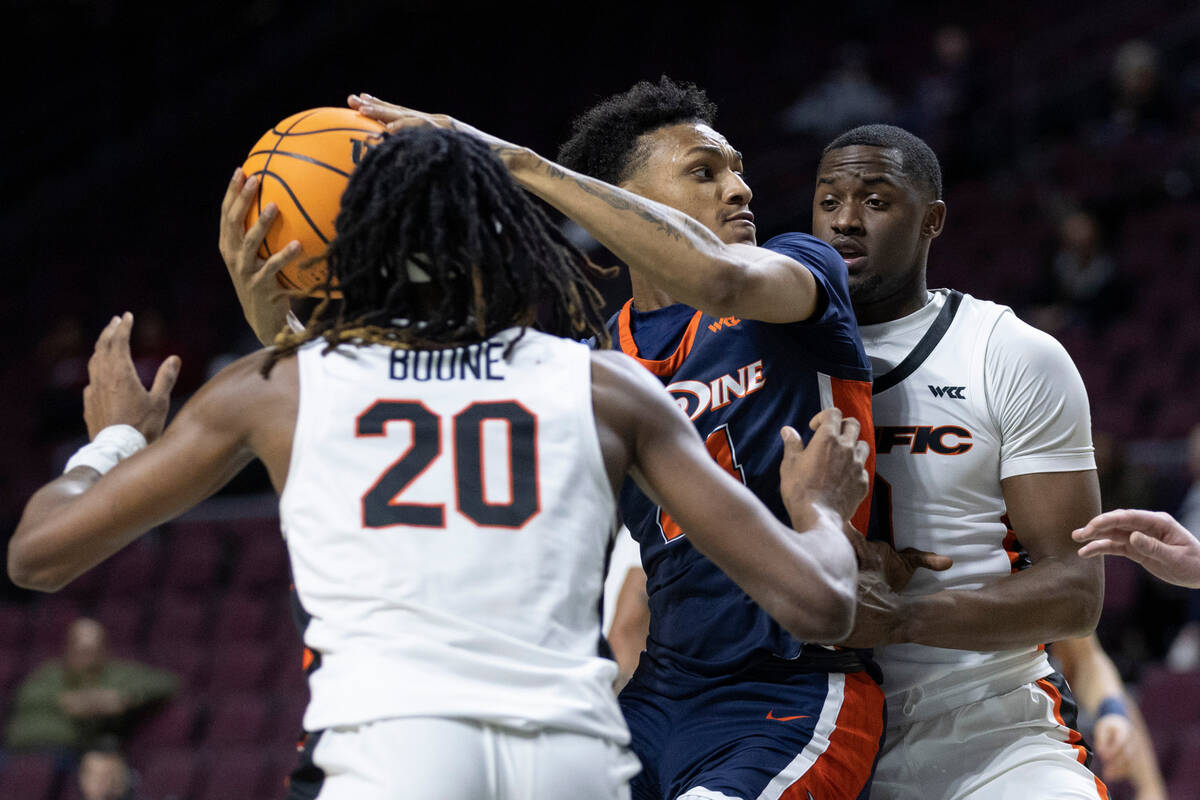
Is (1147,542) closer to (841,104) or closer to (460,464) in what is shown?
(460,464)

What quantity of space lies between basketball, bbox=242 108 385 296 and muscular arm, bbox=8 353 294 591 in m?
0.48

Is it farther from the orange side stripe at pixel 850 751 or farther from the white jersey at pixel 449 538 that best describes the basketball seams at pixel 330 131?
the orange side stripe at pixel 850 751

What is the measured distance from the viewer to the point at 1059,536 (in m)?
3.47

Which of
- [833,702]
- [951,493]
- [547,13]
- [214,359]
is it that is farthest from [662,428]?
[547,13]

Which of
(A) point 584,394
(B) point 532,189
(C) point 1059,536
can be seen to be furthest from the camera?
(C) point 1059,536

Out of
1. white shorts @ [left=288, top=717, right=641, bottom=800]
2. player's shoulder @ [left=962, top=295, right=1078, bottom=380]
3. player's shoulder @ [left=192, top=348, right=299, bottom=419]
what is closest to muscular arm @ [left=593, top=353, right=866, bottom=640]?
white shorts @ [left=288, top=717, right=641, bottom=800]

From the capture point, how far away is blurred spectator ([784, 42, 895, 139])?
39.6 ft

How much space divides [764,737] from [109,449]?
1.46 meters

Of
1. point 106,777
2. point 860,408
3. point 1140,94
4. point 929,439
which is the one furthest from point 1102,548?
point 1140,94

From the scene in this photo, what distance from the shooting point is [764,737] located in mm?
3035

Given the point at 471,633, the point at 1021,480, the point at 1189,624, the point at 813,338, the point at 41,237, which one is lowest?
the point at 1189,624

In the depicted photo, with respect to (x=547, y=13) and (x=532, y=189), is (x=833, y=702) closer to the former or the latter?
(x=532, y=189)

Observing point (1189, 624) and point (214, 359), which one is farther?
point (214, 359)

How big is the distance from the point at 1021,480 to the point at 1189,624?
14.6 feet
